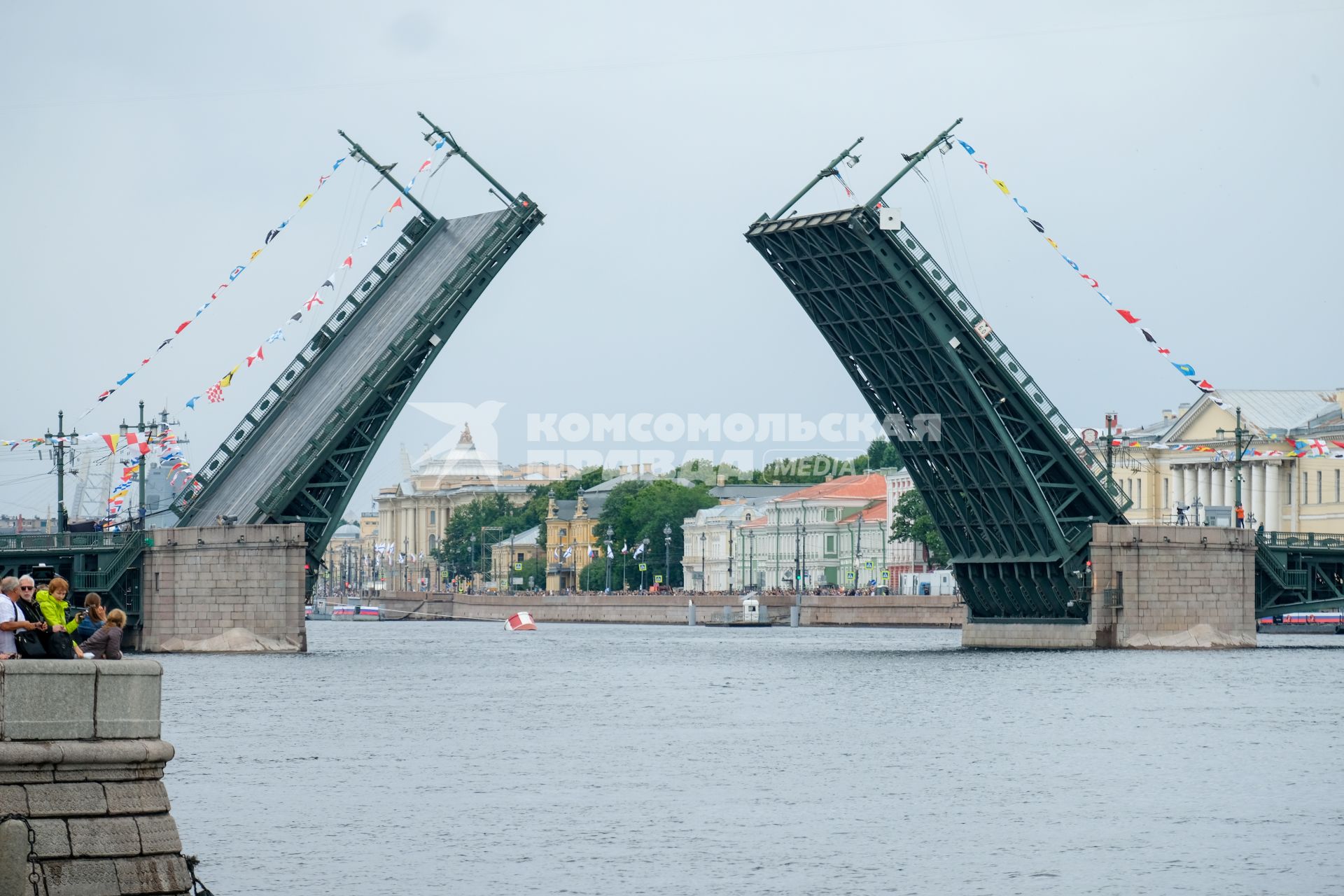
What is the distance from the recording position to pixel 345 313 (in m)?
37.1

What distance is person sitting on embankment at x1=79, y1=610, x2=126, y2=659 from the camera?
1100 cm

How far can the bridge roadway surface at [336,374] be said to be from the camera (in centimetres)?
3516

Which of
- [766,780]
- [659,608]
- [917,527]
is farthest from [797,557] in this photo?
[766,780]

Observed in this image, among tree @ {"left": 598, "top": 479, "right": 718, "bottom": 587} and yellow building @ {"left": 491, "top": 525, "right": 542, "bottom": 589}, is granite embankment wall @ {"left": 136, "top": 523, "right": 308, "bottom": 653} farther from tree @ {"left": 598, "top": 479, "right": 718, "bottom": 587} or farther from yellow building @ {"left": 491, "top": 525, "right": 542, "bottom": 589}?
yellow building @ {"left": 491, "top": 525, "right": 542, "bottom": 589}

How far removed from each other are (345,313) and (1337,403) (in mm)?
33894

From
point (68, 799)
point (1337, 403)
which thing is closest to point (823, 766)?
point (68, 799)

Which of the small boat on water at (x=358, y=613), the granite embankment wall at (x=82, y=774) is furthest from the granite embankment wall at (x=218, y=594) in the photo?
the small boat on water at (x=358, y=613)

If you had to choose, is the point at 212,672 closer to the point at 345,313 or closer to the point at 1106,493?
the point at 345,313

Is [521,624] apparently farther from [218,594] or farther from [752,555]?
[218,594]

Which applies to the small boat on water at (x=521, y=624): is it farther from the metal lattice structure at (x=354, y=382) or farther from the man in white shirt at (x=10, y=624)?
the man in white shirt at (x=10, y=624)

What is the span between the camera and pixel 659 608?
3184 inches

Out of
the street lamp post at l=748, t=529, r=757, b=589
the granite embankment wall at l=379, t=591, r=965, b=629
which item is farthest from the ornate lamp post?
the street lamp post at l=748, t=529, r=757, b=589

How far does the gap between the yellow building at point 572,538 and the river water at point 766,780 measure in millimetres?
77558

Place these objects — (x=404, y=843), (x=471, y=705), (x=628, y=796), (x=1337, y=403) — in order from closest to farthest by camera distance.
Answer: (x=404, y=843) < (x=628, y=796) < (x=471, y=705) < (x=1337, y=403)
